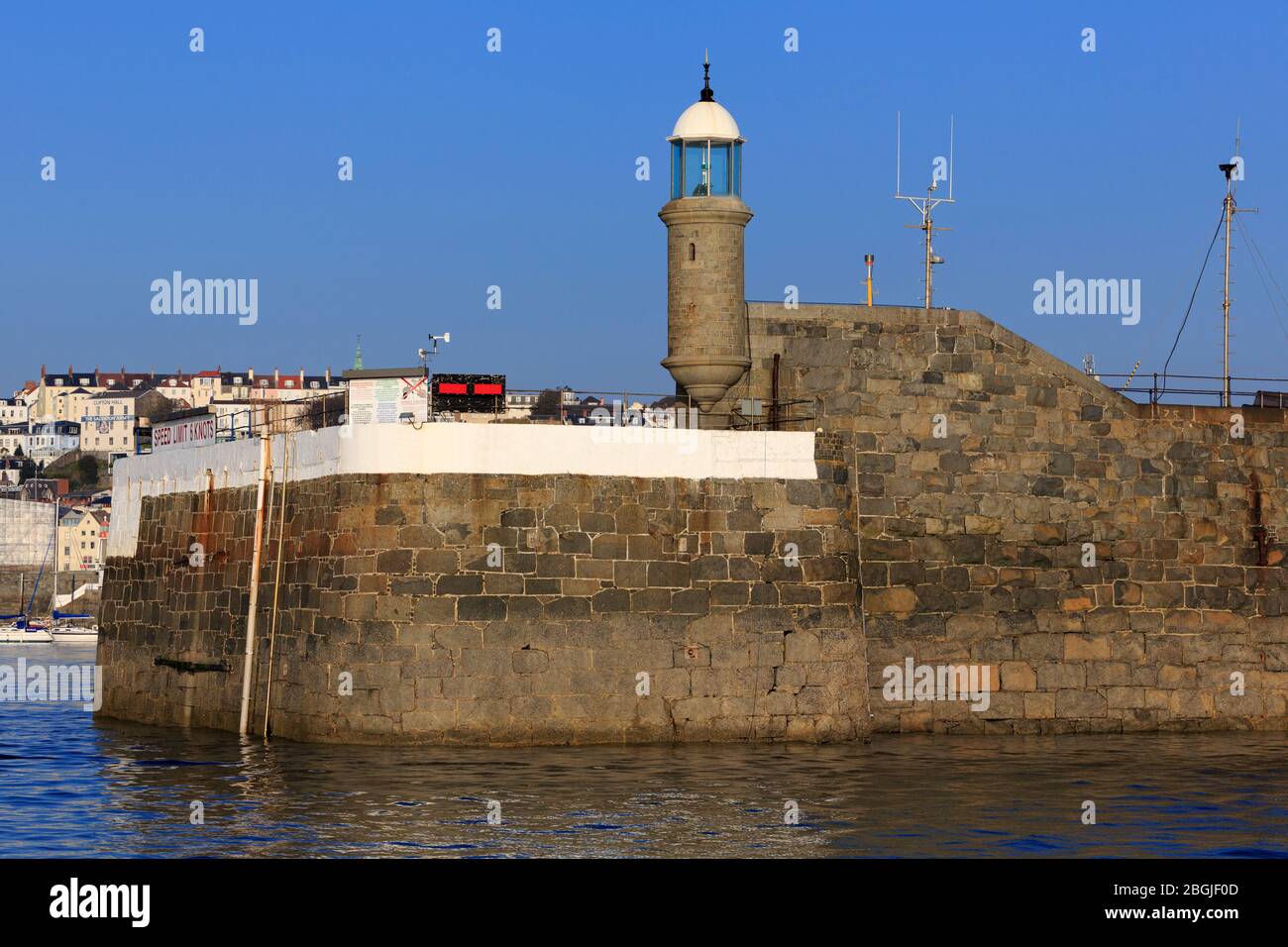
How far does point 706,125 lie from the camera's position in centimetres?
3080

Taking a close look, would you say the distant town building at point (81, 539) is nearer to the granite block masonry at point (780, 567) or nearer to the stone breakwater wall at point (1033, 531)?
the granite block masonry at point (780, 567)

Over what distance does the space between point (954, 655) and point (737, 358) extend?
248 inches

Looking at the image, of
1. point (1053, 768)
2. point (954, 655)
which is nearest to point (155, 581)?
point (954, 655)

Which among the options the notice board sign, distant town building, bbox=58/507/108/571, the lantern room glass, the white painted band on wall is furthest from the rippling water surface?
distant town building, bbox=58/507/108/571

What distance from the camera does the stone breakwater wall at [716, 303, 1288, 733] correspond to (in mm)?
30906

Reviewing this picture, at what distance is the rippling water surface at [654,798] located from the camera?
19812 millimetres

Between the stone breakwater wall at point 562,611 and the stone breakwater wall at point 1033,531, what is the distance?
176 cm

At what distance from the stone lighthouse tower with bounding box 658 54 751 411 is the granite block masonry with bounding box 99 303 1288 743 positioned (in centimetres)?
80

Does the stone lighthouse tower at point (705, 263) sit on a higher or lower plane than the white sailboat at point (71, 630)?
higher

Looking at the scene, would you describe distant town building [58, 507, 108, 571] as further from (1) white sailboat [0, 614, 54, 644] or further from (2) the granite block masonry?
(2) the granite block masonry

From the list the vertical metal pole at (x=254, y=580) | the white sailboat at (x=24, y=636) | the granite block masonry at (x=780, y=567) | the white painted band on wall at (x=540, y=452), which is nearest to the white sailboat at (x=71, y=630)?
the white sailboat at (x=24, y=636)

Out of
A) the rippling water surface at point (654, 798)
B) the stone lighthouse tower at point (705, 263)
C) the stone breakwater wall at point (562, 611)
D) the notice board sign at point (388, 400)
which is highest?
the stone lighthouse tower at point (705, 263)

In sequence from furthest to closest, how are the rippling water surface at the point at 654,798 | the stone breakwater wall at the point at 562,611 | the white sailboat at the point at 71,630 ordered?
the white sailboat at the point at 71,630, the stone breakwater wall at the point at 562,611, the rippling water surface at the point at 654,798
